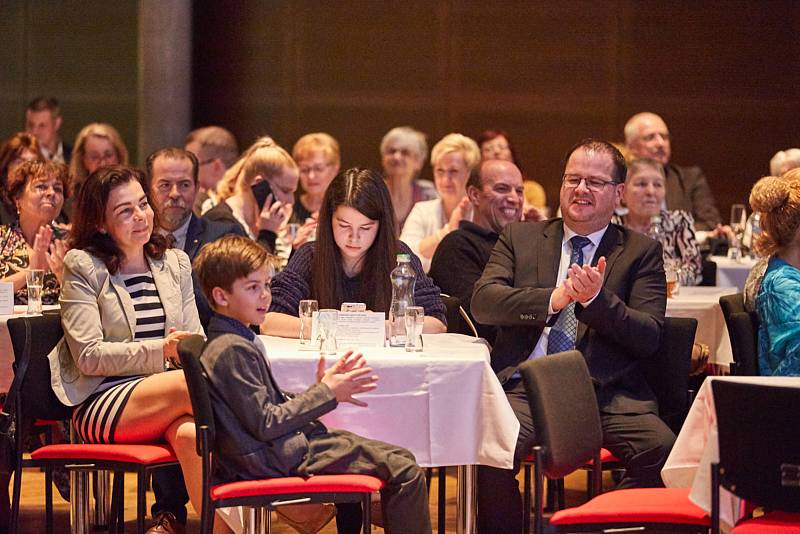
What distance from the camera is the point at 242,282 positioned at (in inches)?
149

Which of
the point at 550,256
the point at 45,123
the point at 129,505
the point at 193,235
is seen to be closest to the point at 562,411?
the point at 550,256

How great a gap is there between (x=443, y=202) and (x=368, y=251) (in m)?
2.93

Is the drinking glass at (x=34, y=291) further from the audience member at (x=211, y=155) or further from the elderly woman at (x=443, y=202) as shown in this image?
the audience member at (x=211, y=155)

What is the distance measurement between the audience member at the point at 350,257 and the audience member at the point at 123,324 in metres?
0.42

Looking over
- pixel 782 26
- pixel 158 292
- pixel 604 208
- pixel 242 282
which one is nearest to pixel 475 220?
pixel 604 208

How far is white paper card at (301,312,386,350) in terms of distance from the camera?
418cm

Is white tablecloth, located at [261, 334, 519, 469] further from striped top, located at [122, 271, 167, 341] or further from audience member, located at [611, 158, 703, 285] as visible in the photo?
audience member, located at [611, 158, 703, 285]

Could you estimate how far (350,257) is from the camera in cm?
465

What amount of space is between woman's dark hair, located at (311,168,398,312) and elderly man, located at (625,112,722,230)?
3.87 m

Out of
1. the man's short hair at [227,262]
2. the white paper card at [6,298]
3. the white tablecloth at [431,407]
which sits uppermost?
the man's short hair at [227,262]

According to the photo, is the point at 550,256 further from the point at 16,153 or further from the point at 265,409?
the point at 16,153

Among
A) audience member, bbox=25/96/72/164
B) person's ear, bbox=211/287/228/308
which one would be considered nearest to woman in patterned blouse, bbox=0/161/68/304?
person's ear, bbox=211/287/228/308

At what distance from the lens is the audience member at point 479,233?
5.48m

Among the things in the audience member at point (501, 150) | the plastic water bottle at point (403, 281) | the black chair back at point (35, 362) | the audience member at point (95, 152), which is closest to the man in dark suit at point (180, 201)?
the black chair back at point (35, 362)
